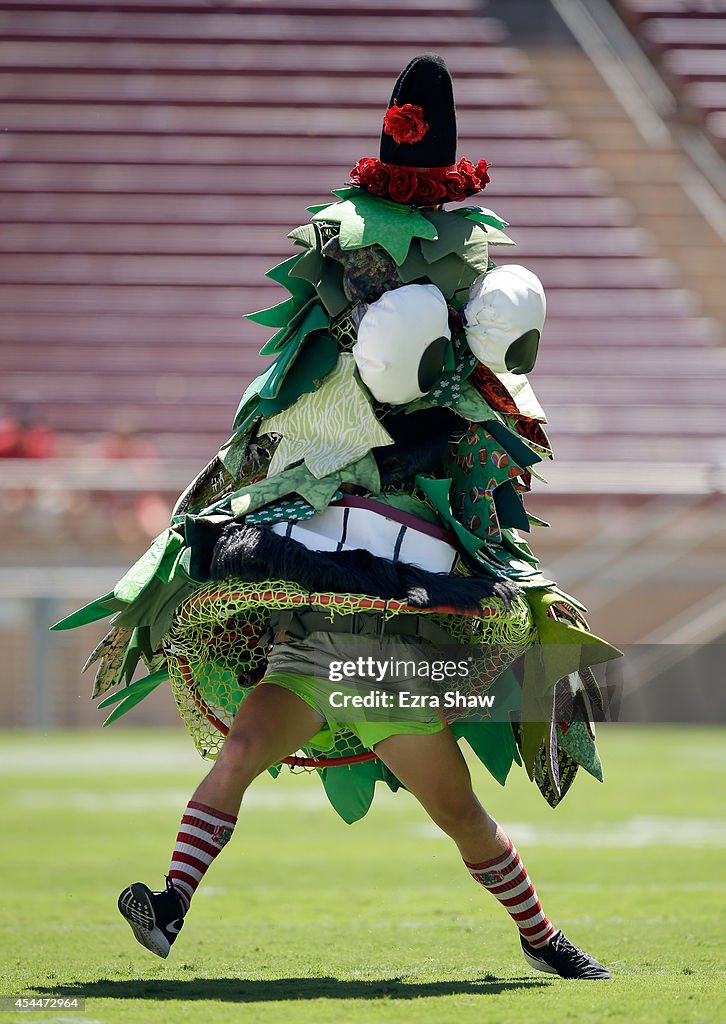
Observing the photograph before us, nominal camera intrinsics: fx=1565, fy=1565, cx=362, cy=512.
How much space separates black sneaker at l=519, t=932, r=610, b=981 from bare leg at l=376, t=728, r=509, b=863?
0.20 metres

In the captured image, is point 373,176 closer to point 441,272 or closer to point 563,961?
point 441,272

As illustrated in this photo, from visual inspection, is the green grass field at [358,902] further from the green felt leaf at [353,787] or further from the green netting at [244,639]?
A: the green netting at [244,639]

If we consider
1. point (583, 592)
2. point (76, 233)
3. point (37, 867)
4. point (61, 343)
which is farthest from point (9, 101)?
point (37, 867)

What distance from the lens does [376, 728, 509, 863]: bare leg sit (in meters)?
2.57

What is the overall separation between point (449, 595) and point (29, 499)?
20.8ft

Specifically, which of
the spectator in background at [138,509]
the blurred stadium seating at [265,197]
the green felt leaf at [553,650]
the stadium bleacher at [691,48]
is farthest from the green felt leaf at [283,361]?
the stadium bleacher at [691,48]

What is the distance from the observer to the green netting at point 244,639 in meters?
2.47

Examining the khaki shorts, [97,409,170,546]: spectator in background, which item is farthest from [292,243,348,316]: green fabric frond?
[97,409,170,546]: spectator in background

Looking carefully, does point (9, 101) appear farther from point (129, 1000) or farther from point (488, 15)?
point (129, 1000)

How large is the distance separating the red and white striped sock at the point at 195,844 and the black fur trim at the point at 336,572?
1.25 feet

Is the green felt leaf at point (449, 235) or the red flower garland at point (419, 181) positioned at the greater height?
the red flower garland at point (419, 181)

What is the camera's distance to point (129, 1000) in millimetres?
2391

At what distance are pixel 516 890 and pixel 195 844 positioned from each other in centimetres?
58

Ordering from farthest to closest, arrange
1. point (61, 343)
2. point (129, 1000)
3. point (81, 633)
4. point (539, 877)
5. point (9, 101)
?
point (9, 101)
point (61, 343)
point (81, 633)
point (539, 877)
point (129, 1000)
